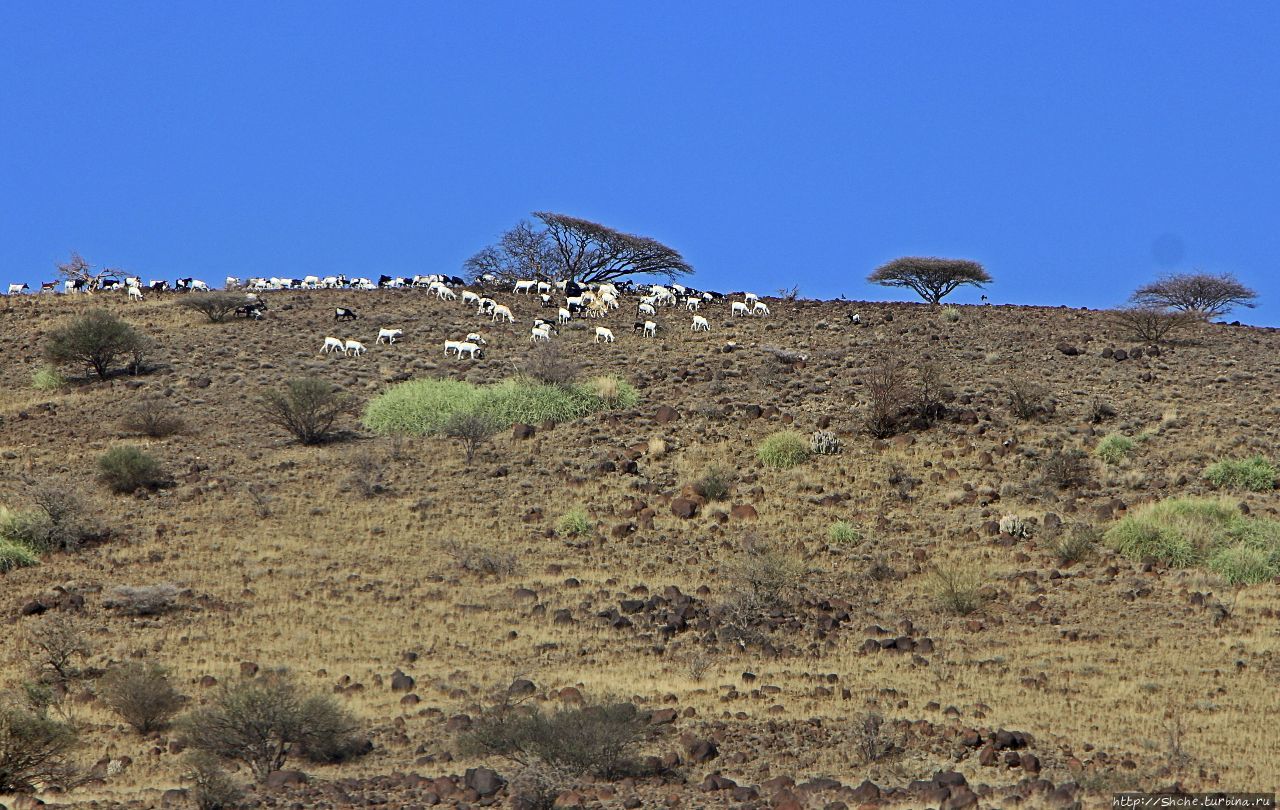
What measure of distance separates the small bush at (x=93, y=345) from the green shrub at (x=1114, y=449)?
2371 centimetres

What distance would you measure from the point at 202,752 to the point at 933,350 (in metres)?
Answer: 26.8

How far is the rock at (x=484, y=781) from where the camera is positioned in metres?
14.8

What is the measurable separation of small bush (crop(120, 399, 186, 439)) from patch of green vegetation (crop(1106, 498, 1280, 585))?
19800 millimetres

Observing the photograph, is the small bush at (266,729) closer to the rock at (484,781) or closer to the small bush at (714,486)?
the rock at (484,781)

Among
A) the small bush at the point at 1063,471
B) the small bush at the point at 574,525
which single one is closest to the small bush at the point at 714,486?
the small bush at the point at 574,525

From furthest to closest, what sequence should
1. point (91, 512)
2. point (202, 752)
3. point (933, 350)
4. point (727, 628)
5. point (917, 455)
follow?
point (933, 350), point (917, 455), point (91, 512), point (727, 628), point (202, 752)

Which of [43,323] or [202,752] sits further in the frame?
[43,323]

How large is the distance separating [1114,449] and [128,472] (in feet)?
64.0

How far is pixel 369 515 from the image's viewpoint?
28406 millimetres

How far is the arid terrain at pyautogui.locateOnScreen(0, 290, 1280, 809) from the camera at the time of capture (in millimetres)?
16562

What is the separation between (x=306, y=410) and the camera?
33.2 meters

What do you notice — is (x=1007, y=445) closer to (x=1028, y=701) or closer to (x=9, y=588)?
(x=1028, y=701)

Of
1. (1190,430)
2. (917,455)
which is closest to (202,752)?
(917,455)

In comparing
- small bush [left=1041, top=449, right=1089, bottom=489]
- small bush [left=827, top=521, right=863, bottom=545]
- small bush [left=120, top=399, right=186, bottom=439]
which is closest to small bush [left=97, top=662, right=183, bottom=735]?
small bush [left=827, top=521, right=863, bottom=545]
